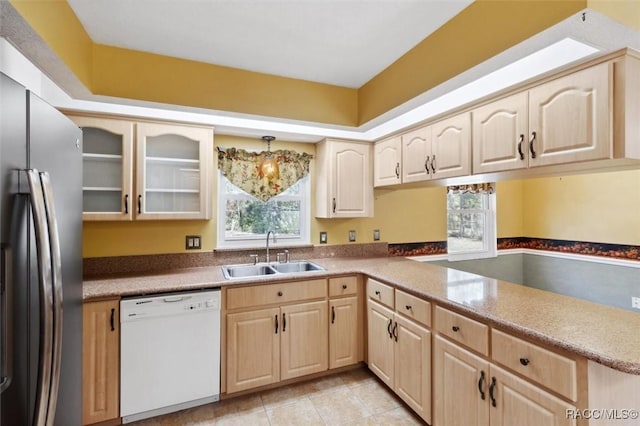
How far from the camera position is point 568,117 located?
1511mm

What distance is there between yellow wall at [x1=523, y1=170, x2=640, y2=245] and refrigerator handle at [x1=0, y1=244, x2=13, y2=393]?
453 centimetres

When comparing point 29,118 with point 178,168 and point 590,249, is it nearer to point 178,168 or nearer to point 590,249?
point 178,168

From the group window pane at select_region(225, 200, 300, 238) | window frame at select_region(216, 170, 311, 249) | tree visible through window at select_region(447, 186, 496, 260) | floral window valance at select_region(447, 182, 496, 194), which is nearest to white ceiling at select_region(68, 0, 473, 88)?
window frame at select_region(216, 170, 311, 249)

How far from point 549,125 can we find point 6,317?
2.24m

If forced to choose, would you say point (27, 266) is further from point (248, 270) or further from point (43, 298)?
point (248, 270)

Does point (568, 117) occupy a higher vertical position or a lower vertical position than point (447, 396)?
higher

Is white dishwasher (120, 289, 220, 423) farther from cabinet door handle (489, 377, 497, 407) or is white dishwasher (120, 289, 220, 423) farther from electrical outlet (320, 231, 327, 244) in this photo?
cabinet door handle (489, 377, 497, 407)

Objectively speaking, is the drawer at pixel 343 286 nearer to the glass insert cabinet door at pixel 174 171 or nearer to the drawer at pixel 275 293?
the drawer at pixel 275 293

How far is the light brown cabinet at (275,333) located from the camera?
2213 mm

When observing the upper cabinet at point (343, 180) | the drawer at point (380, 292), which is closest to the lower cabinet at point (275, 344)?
the drawer at point (380, 292)

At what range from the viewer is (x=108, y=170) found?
2291mm

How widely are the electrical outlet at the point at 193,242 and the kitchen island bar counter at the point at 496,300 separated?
20 centimetres

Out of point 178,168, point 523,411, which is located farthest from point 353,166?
point 523,411

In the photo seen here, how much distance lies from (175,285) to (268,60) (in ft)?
5.69
